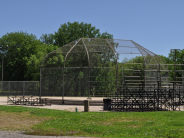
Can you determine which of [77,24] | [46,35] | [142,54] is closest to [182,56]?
[77,24]

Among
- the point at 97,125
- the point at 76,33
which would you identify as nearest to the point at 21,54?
the point at 76,33

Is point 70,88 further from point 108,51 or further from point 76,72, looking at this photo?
point 108,51

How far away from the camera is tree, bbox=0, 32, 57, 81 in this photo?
5300cm

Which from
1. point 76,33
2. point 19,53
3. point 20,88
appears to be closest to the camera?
point 20,88

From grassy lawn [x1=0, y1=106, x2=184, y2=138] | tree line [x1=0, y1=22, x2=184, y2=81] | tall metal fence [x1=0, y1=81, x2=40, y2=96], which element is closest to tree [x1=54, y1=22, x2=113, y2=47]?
tree line [x1=0, y1=22, x2=184, y2=81]

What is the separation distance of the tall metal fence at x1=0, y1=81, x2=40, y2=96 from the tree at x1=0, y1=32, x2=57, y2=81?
11510 mm

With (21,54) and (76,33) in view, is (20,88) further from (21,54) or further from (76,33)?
(76,33)

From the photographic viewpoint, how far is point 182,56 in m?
59.4

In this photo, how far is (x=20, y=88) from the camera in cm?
3928

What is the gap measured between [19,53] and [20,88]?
50.8ft

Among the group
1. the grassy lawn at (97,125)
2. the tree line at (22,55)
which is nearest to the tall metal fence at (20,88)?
the tree line at (22,55)

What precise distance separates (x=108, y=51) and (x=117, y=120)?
12403mm

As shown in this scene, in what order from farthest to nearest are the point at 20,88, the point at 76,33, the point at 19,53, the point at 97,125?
the point at 76,33
the point at 19,53
the point at 20,88
the point at 97,125

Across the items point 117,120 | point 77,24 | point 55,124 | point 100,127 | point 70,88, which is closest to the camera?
point 100,127
